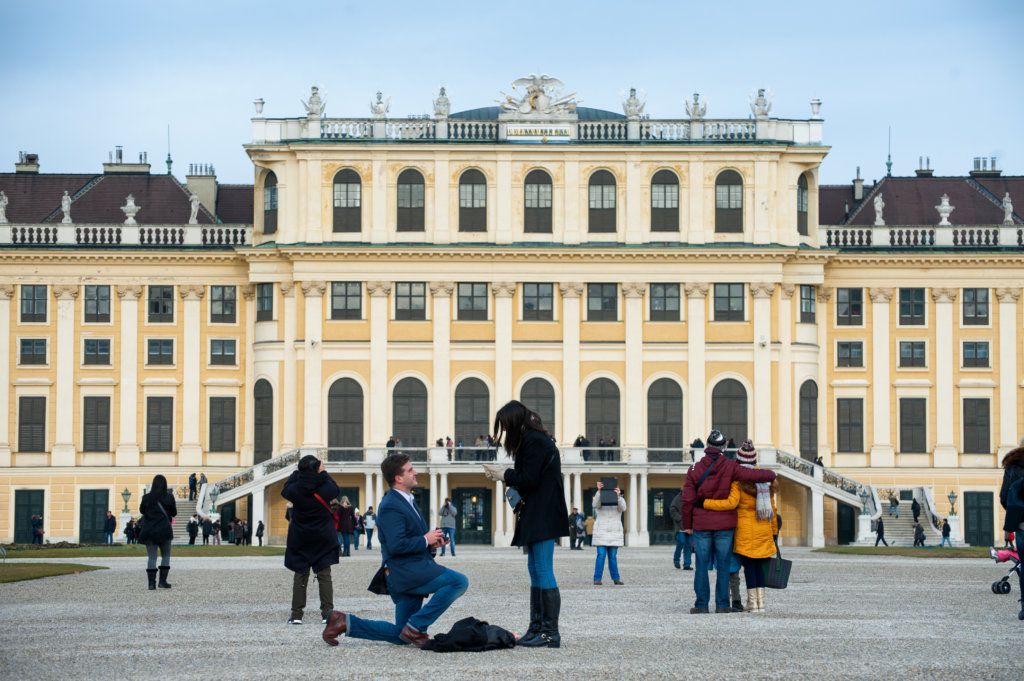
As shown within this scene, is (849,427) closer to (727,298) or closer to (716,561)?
(727,298)

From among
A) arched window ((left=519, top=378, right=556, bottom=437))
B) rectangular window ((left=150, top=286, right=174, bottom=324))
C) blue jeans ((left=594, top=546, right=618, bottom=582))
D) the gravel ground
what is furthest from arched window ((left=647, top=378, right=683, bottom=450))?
blue jeans ((left=594, top=546, right=618, bottom=582))

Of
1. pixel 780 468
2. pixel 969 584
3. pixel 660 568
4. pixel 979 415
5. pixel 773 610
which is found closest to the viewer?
pixel 773 610

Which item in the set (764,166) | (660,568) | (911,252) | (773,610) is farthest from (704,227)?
(773,610)

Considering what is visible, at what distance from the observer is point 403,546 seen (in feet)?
59.3

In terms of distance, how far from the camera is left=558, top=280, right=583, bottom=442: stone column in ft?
221

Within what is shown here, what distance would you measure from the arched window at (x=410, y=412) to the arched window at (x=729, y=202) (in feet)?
40.3

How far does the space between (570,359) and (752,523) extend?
44924 mm

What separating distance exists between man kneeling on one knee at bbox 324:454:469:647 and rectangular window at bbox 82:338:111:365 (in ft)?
175

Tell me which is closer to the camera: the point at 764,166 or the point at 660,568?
the point at 660,568

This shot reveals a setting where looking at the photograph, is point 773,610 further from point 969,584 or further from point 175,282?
point 175,282

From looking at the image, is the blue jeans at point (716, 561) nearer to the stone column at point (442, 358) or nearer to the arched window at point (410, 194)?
the stone column at point (442, 358)

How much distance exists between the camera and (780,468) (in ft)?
214

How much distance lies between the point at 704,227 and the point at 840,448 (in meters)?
9.71


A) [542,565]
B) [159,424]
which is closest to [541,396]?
[159,424]
